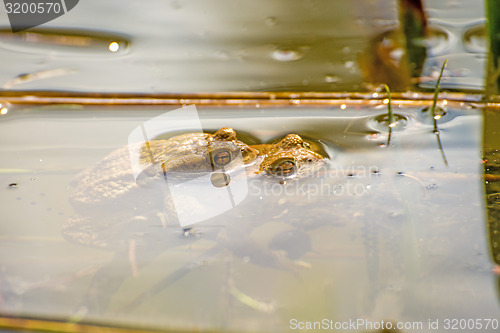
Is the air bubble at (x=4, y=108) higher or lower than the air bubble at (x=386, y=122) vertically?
higher

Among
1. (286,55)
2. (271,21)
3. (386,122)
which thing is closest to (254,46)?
(286,55)

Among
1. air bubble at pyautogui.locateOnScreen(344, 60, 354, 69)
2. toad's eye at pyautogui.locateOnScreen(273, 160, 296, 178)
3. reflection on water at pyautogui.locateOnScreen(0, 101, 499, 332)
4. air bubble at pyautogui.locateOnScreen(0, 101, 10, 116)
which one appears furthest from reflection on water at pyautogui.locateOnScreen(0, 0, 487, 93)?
toad's eye at pyautogui.locateOnScreen(273, 160, 296, 178)

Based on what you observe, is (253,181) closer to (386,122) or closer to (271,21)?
(386,122)

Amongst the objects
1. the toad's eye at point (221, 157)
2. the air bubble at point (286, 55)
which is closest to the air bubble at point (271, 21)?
the air bubble at point (286, 55)

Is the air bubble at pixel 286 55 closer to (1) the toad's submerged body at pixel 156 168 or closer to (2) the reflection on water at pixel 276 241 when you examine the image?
(2) the reflection on water at pixel 276 241

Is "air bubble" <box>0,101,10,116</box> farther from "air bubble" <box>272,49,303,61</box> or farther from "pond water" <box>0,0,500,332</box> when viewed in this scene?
"air bubble" <box>272,49,303,61</box>

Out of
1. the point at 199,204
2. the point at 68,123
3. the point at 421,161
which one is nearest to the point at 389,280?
the point at 421,161

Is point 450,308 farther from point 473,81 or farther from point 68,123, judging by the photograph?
point 68,123
